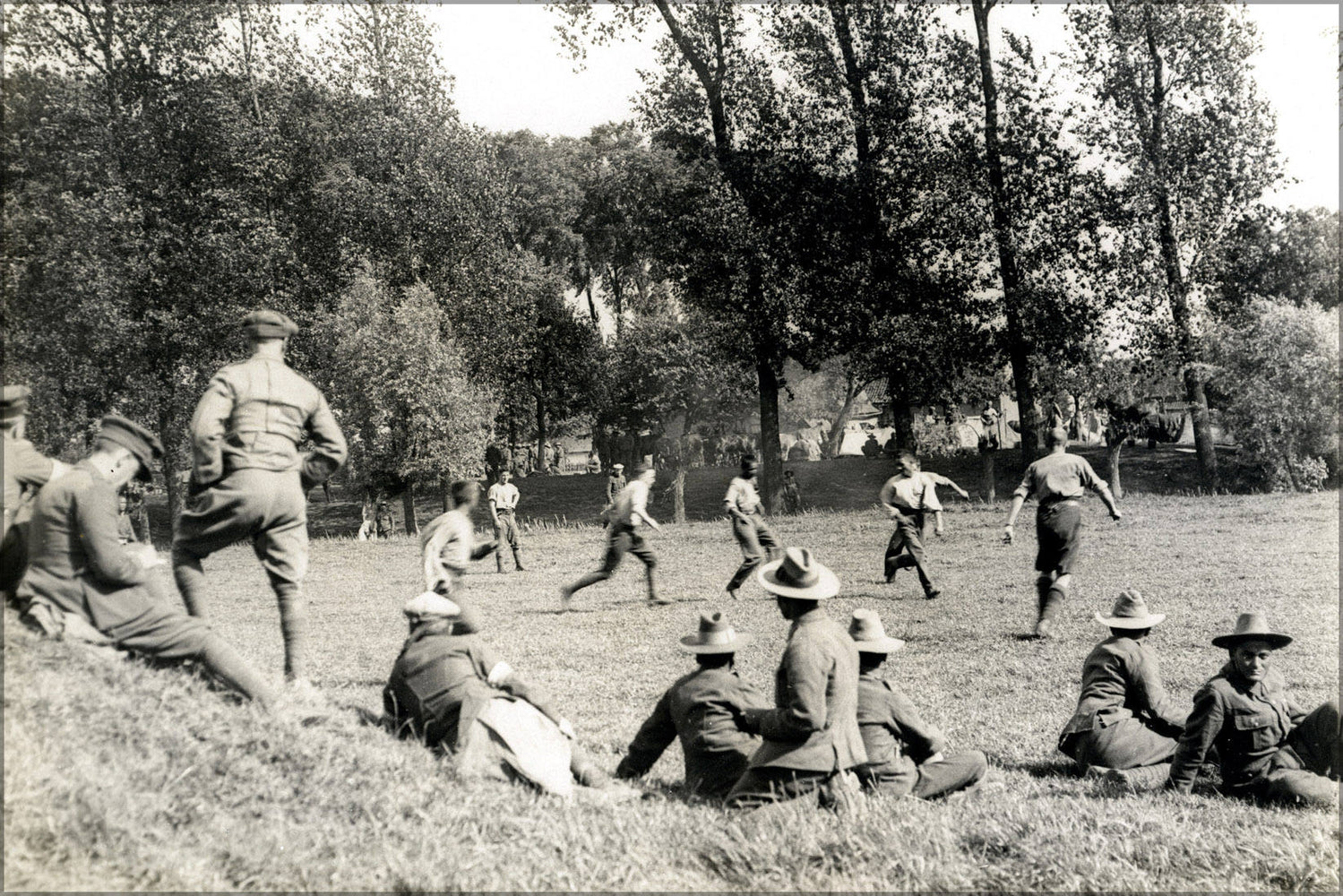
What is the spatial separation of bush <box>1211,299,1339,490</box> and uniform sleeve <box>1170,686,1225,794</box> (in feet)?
90.5

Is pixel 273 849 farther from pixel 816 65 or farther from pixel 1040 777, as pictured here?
pixel 816 65

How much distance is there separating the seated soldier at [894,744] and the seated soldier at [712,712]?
2.07ft

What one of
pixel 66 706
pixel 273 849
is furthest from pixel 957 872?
pixel 66 706

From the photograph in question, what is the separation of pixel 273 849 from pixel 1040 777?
4551mm

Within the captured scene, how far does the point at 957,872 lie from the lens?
14.7 ft

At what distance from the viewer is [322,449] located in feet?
19.7

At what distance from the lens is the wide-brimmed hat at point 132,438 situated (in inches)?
192

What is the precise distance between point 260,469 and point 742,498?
26.0 feet

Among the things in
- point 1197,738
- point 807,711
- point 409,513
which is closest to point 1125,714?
point 1197,738

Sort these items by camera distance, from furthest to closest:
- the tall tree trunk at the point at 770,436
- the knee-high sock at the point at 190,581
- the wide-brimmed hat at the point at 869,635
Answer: the tall tree trunk at the point at 770,436 < the knee-high sock at the point at 190,581 < the wide-brimmed hat at the point at 869,635

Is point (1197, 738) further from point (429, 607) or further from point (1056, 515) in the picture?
point (1056, 515)

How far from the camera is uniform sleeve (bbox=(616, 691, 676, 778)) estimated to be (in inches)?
A: 219

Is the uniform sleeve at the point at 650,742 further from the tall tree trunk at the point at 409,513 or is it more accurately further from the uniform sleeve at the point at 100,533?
the tall tree trunk at the point at 409,513

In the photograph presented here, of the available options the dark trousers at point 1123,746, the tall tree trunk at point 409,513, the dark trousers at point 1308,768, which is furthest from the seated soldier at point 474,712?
the tall tree trunk at point 409,513
